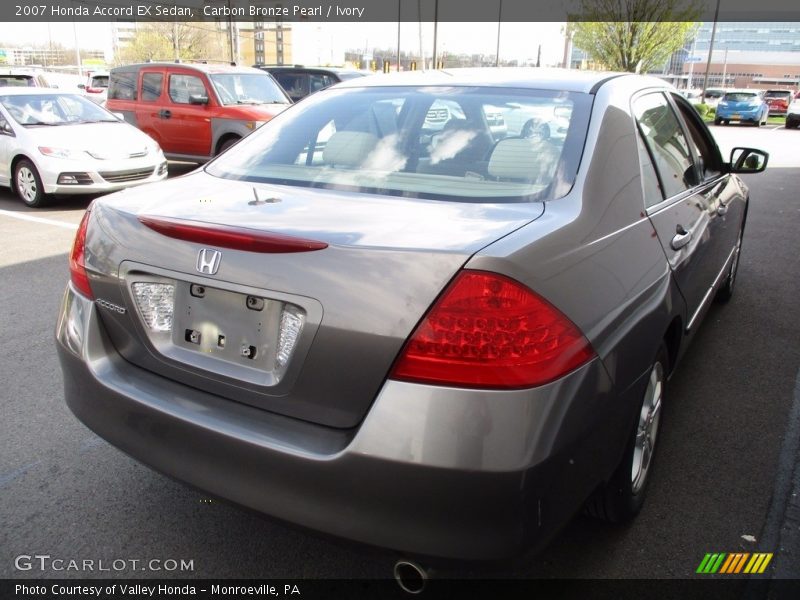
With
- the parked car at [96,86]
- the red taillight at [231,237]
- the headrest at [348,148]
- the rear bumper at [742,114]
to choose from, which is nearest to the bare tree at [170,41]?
the parked car at [96,86]

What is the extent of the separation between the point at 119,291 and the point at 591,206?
1489 mm

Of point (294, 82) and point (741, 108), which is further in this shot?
point (741, 108)

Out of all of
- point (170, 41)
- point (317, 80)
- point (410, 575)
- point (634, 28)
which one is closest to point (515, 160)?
point (410, 575)

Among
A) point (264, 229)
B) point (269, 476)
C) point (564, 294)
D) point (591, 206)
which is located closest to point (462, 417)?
A: point (564, 294)

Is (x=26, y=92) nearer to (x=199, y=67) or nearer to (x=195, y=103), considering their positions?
(x=195, y=103)

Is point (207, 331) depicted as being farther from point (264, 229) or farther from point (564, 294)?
point (564, 294)

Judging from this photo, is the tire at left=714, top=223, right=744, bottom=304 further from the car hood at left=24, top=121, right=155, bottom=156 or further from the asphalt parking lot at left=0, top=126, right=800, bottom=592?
the car hood at left=24, top=121, right=155, bottom=156

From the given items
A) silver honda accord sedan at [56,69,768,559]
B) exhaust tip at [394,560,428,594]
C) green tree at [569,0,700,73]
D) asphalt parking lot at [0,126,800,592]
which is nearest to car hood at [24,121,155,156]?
asphalt parking lot at [0,126,800,592]

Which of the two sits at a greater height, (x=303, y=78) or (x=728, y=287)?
(x=303, y=78)

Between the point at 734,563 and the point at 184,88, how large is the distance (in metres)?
11.8

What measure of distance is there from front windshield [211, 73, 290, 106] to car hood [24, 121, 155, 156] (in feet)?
8.08

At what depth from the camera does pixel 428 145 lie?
2660 mm

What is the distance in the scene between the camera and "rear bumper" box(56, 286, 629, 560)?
1.67 m

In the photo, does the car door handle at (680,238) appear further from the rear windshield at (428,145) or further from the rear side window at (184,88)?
the rear side window at (184,88)
